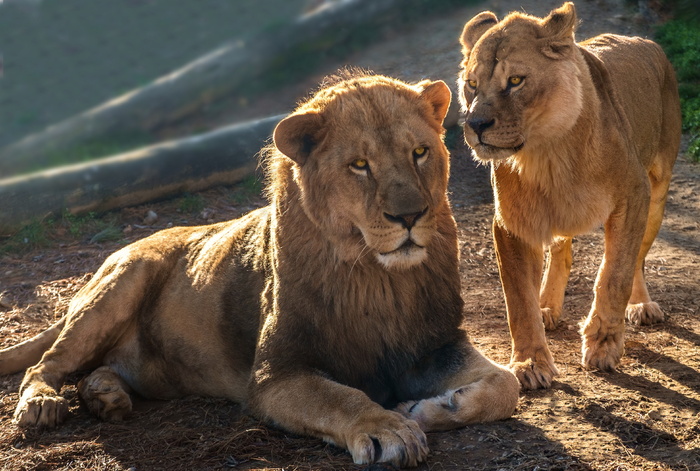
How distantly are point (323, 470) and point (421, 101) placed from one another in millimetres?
1785

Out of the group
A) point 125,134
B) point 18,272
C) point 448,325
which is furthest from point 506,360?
point 125,134

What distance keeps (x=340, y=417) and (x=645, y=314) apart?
2.99 metres

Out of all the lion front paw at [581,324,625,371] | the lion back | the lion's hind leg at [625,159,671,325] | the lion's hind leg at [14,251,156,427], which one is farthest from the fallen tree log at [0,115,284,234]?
the lion front paw at [581,324,625,371]

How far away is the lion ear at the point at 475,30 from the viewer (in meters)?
5.16

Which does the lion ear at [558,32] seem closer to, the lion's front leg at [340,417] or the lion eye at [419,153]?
the lion eye at [419,153]

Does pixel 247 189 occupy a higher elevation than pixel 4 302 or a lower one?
higher

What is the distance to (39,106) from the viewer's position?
34.0ft

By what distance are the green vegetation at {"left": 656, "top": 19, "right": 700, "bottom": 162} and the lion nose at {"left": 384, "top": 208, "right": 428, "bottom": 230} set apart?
693 cm

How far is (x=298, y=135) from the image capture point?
404cm

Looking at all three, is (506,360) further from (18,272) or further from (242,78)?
(242,78)

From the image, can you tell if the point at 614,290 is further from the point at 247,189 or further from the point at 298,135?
the point at 247,189

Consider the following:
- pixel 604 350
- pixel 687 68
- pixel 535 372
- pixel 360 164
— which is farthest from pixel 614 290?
pixel 687 68

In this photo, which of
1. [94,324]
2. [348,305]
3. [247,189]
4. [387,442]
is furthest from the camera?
[247,189]

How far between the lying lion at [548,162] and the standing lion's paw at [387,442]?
129 cm
